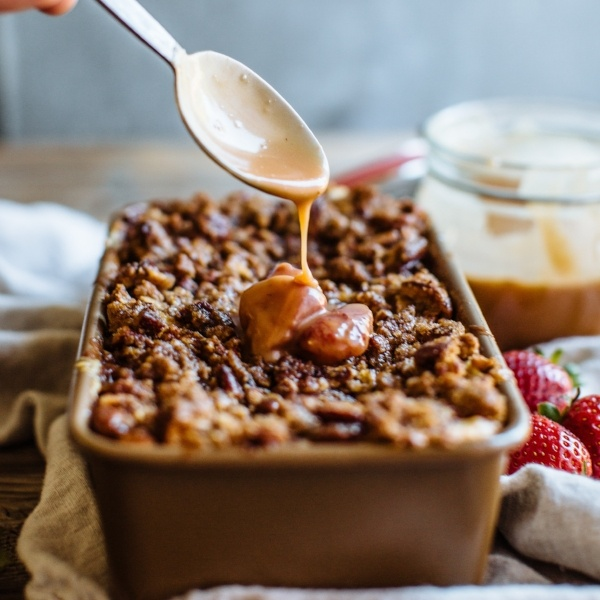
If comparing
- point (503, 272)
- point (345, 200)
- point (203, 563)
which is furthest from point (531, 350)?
point (203, 563)

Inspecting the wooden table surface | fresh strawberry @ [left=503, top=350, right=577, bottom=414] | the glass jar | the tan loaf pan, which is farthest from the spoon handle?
the wooden table surface

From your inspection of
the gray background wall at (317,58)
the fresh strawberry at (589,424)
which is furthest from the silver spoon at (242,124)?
the gray background wall at (317,58)

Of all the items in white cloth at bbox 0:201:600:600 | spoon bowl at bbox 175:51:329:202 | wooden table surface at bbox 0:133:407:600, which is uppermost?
spoon bowl at bbox 175:51:329:202

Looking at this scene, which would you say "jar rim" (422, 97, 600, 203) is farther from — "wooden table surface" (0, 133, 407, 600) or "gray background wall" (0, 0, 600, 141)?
"gray background wall" (0, 0, 600, 141)

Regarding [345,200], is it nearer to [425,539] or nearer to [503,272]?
[503,272]

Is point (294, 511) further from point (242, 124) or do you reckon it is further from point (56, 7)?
point (56, 7)
